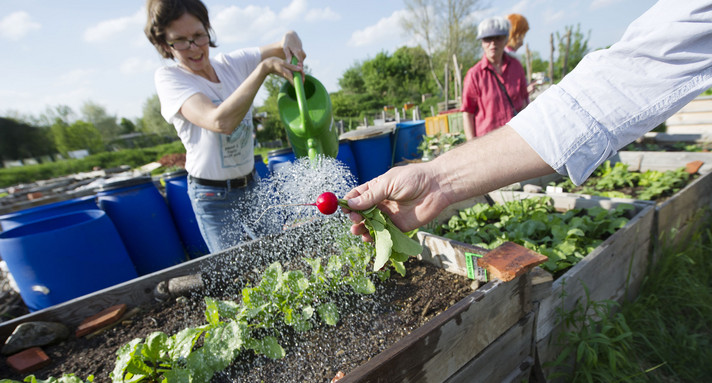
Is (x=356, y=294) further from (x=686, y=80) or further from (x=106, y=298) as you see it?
(x=686, y=80)

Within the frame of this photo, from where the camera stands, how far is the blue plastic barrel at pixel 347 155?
12.4 ft

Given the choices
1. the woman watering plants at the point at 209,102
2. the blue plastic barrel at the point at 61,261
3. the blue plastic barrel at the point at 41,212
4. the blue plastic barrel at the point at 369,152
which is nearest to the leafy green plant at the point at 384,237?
the woman watering plants at the point at 209,102

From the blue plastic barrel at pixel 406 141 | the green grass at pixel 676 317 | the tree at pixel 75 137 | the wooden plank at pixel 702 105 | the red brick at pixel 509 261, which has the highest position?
the tree at pixel 75 137

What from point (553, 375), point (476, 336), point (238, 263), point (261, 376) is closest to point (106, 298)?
point (238, 263)

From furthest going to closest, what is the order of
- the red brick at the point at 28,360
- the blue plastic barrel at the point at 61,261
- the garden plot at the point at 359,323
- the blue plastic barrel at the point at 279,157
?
the blue plastic barrel at the point at 279,157, the blue plastic barrel at the point at 61,261, the red brick at the point at 28,360, the garden plot at the point at 359,323

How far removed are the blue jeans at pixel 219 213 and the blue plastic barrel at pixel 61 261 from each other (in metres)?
0.63

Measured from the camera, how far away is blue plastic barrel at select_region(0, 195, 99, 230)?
2363 millimetres

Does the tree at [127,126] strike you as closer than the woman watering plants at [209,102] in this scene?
No

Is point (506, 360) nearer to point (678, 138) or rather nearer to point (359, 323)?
point (359, 323)

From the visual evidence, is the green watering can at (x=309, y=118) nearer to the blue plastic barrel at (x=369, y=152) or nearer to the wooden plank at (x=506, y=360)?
the wooden plank at (x=506, y=360)

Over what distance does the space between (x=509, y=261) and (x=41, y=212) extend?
10.9 ft

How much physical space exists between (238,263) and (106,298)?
624 mm

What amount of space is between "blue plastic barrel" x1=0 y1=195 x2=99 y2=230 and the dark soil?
1605mm

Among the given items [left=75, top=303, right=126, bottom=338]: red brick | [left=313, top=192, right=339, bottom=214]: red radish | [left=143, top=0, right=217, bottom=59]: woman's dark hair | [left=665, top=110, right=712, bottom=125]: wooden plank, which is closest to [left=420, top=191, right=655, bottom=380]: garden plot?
[left=313, top=192, right=339, bottom=214]: red radish
